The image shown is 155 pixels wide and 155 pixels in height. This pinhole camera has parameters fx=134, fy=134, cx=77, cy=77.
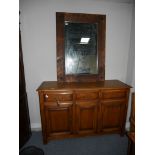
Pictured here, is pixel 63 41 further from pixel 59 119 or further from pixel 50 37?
pixel 59 119

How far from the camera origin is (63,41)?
2.17m

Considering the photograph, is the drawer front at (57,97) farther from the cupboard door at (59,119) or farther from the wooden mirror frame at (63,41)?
the wooden mirror frame at (63,41)

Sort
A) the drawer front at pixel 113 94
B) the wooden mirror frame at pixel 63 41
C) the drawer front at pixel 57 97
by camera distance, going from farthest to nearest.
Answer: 1. the wooden mirror frame at pixel 63 41
2. the drawer front at pixel 113 94
3. the drawer front at pixel 57 97

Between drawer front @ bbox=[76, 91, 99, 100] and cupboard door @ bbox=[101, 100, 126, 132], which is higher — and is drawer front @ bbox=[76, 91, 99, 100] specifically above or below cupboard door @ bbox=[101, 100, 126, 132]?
above

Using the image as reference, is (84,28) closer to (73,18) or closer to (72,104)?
(73,18)

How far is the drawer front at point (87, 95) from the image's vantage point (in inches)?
77.0

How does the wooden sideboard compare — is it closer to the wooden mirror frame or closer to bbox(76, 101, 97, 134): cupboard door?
bbox(76, 101, 97, 134): cupboard door

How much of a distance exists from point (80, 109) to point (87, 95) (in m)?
0.24

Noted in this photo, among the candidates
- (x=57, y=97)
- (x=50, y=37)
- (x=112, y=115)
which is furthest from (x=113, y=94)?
(x=50, y=37)

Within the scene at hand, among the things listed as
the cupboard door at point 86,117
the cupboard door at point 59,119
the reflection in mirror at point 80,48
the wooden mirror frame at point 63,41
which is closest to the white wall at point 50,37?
the wooden mirror frame at point 63,41

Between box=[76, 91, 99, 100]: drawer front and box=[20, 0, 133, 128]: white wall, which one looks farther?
box=[20, 0, 133, 128]: white wall

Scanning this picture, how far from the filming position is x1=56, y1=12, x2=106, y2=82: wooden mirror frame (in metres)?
2.14

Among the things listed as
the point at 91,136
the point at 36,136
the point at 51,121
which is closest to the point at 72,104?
the point at 51,121

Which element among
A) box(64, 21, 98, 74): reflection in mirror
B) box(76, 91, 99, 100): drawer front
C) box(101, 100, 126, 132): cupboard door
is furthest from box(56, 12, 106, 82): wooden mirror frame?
box(101, 100, 126, 132): cupboard door
